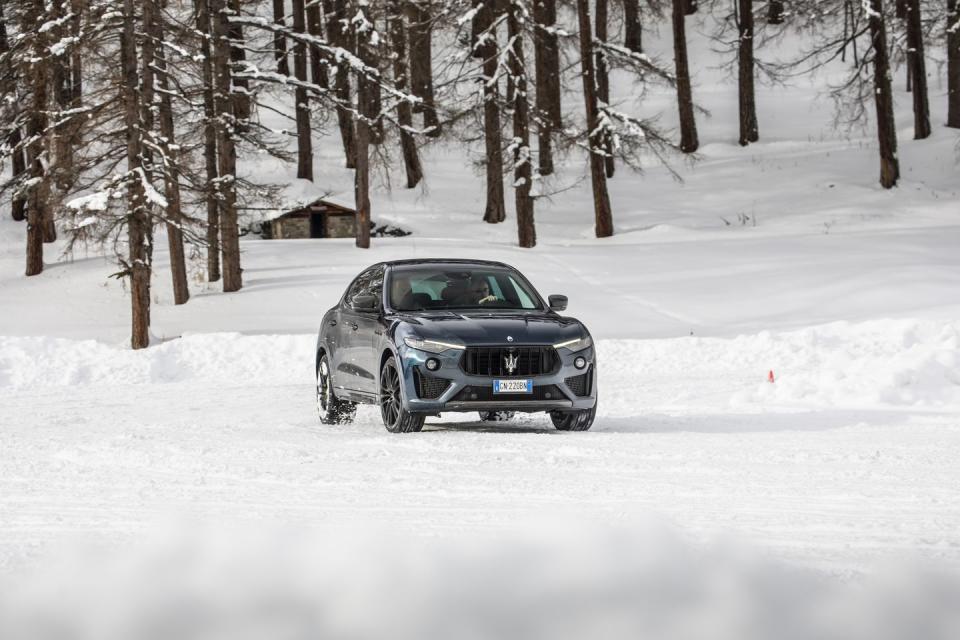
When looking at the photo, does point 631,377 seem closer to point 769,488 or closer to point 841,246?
point 769,488

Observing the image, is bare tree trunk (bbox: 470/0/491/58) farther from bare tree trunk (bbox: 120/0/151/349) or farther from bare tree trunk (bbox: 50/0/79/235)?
bare tree trunk (bbox: 120/0/151/349)

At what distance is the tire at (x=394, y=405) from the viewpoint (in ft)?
40.0

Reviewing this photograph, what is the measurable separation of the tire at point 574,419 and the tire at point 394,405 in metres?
1.44

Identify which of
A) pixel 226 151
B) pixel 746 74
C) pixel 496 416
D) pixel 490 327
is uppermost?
pixel 746 74

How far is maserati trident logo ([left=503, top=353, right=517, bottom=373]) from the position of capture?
478 inches

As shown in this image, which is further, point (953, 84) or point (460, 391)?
point (953, 84)

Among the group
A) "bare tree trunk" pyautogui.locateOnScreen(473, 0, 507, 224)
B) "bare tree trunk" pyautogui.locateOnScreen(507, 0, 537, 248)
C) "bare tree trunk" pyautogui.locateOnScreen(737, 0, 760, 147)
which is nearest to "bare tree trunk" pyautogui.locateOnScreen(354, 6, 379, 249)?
"bare tree trunk" pyautogui.locateOnScreen(473, 0, 507, 224)

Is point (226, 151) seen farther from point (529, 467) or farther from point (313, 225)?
point (529, 467)

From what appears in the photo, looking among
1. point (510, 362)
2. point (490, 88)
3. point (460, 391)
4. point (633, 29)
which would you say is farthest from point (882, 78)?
point (460, 391)

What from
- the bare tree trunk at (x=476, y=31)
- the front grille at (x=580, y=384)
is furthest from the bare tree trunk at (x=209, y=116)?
the front grille at (x=580, y=384)

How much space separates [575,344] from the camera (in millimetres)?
12500

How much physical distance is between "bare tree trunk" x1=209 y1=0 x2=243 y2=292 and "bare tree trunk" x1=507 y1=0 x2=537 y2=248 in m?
7.42

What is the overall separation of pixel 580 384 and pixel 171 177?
14.7 meters

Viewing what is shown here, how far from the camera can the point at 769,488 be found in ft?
28.0
